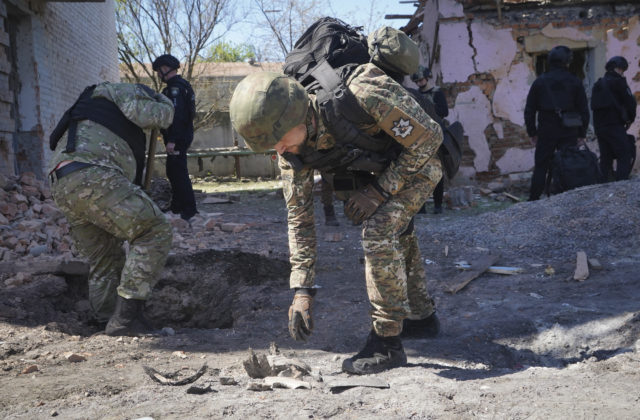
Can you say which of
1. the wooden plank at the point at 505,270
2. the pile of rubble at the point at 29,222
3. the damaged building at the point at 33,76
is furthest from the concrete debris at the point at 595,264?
the damaged building at the point at 33,76

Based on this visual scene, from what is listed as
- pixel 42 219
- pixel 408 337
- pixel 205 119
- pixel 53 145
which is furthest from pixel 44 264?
pixel 205 119

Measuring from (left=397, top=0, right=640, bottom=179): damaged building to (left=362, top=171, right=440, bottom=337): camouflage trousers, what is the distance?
23.4 feet

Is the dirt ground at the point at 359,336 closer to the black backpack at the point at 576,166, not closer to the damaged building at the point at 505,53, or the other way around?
the black backpack at the point at 576,166

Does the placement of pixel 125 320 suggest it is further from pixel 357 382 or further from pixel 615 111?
pixel 615 111

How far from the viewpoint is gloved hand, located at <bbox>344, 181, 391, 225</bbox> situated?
95.1 inches

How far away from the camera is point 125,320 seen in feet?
10.8

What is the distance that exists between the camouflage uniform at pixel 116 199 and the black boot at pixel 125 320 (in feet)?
0.20

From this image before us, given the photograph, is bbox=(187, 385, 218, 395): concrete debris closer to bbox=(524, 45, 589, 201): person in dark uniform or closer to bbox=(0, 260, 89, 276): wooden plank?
bbox=(0, 260, 89, 276): wooden plank

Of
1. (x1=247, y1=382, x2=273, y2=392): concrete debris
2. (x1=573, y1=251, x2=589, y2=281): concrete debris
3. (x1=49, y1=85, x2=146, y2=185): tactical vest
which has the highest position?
(x1=49, y1=85, x2=146, y2=185): tactical vest

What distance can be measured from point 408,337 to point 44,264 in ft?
9.67

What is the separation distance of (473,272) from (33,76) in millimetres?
6845

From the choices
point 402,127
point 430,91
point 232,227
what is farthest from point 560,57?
point 402,127

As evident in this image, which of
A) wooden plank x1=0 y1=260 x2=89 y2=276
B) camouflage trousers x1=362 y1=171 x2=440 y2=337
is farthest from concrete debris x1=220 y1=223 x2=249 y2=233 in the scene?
camouflage trousers x1=362 y1=171 x2=440 y2=337

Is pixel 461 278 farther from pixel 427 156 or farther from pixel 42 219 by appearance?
pixel 42 219
